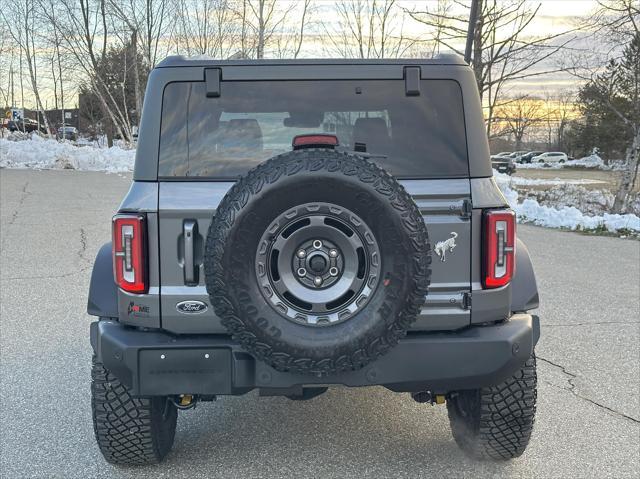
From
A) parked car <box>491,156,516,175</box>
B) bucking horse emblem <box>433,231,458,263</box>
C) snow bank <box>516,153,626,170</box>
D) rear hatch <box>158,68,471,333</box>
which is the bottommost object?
bucking horse emblem <box>433,231,458,263</box>

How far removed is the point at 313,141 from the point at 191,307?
3.03ft

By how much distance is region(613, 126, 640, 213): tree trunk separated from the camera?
17.0 meters

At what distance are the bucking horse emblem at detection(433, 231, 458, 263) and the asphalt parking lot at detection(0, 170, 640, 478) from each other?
1.19 metres

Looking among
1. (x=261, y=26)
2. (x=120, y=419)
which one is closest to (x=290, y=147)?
(x=120, y=419)


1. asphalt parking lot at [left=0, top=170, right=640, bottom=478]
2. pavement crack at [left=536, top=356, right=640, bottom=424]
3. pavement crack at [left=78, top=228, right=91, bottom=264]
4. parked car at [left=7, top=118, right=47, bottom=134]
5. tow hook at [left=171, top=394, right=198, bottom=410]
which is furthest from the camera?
parked car at [left=7, top=118, right=47, bottom=134]

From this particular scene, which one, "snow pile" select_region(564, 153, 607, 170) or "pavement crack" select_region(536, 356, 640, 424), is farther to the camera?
"snow pile" select_region(564, 153, 607, 170)

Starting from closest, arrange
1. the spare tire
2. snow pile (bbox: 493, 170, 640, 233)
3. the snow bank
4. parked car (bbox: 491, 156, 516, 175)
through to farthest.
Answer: the spare tire, snow pile (bbox: 493, 170, 640, 233), parked car (bbox: 491, 156, 516, 175), the snow bank

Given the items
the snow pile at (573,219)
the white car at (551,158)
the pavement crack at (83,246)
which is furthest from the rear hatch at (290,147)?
the white car at (551,158)

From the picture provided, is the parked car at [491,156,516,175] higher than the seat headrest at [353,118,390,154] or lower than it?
higher

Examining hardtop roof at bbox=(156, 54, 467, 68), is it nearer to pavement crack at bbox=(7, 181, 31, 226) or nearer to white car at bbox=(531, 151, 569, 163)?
pavement crack at bbox=(7, 181, 31, 226)

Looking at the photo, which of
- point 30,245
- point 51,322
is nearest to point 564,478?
point 51,322

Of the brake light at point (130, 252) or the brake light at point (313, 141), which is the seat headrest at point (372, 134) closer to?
the brake light at point (313, 141)

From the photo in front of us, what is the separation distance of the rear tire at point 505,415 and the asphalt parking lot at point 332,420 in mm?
131

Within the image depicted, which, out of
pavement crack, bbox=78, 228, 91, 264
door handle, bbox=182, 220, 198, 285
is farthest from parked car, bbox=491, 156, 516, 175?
door handle, bbox=182, 220, 198, 285
